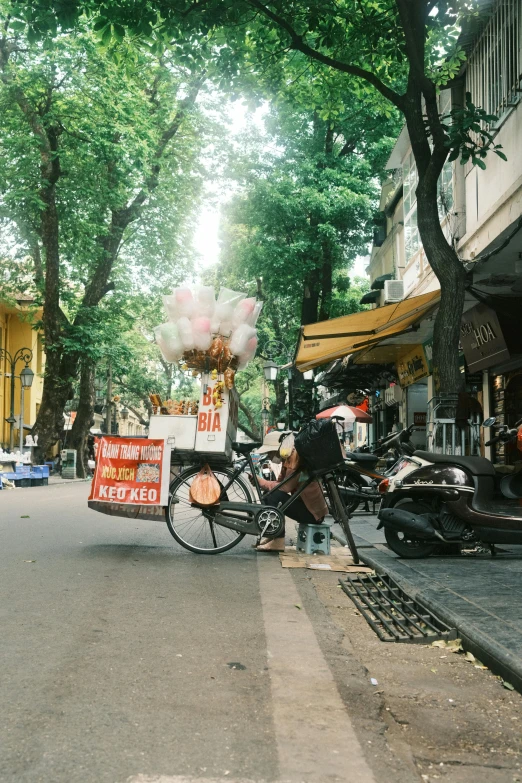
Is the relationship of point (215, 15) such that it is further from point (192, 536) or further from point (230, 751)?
point (230, 751)

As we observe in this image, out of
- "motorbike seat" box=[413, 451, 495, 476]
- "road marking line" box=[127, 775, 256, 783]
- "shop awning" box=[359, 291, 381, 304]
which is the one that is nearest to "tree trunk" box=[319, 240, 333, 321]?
"shop awning" box=[359, 291, 381, 304]

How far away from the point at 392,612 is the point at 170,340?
3.88 metres

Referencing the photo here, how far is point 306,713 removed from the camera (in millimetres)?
3449

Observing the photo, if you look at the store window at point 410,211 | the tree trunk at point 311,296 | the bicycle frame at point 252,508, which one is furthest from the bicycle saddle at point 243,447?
the tree trunk at point 311,296

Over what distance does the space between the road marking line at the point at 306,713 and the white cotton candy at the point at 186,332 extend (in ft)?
11.7

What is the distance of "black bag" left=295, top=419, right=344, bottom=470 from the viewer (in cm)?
793

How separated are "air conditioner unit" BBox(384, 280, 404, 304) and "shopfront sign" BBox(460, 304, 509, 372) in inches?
242

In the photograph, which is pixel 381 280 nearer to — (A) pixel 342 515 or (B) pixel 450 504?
(B) pixel 450 504

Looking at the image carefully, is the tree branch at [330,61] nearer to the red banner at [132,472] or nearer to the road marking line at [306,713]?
the red banner at [132,472]

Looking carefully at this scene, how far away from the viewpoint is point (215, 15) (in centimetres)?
1007

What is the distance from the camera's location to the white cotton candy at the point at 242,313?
848cm

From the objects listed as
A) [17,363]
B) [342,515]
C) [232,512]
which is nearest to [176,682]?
[342,515]

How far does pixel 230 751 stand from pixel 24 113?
24.4 metres

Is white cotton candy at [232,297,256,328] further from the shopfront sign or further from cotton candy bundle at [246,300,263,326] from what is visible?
the shopfront sign
